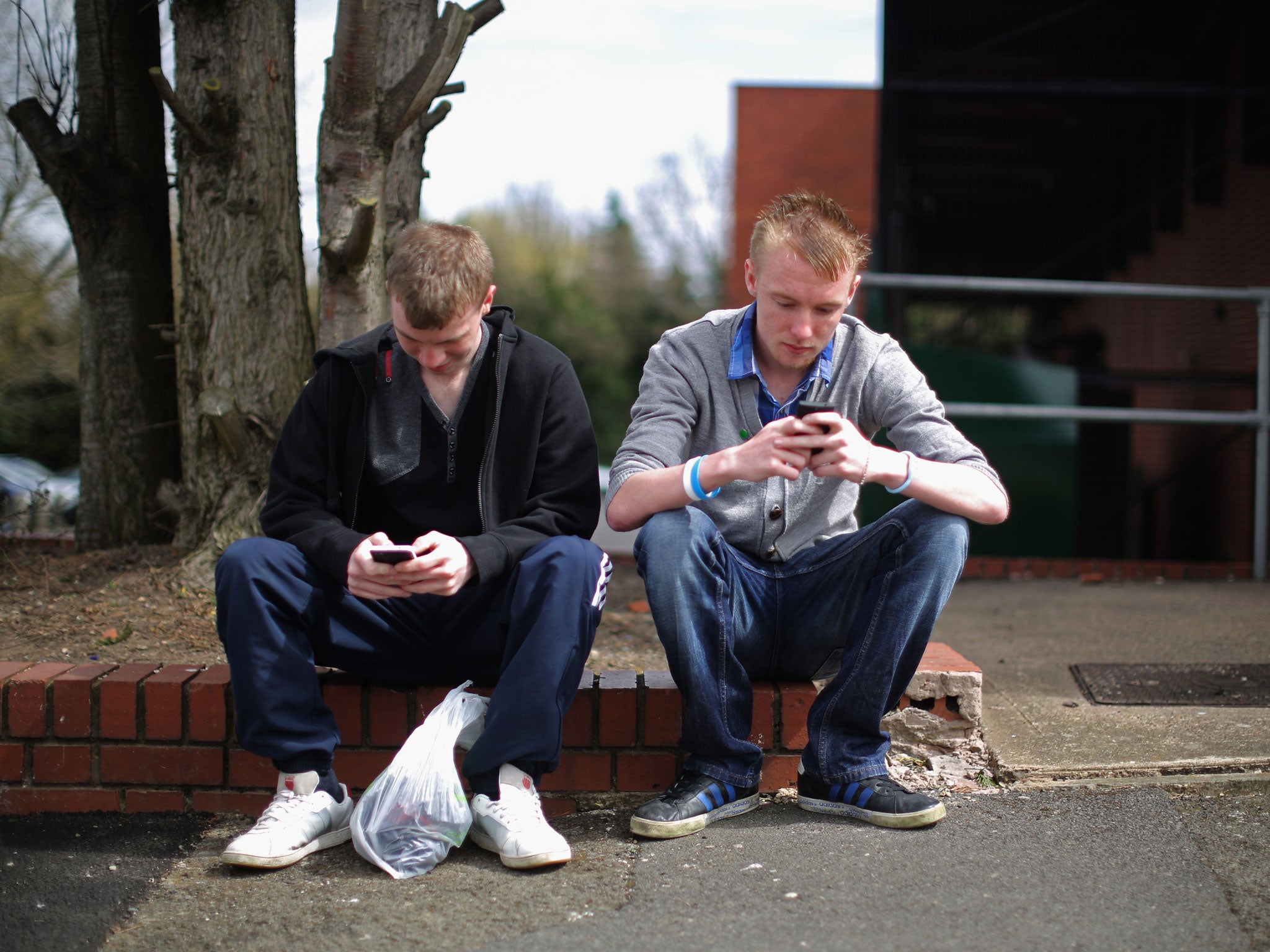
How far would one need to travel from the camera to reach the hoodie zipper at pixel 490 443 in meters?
2.41

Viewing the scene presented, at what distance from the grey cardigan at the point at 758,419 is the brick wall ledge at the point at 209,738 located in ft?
1.31

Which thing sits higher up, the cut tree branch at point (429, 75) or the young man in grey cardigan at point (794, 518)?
the cut tree branch at point (429, 75)

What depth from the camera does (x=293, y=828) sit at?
2152mm

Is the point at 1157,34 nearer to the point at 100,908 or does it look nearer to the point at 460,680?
the point at 460,680

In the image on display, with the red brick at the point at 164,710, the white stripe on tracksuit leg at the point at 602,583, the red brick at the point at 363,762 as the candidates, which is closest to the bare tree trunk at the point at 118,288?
the red brick at the point at 164,710

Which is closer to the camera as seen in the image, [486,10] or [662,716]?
[662,716]

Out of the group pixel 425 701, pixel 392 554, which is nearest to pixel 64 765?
pixel 425 701

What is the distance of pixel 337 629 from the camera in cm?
234

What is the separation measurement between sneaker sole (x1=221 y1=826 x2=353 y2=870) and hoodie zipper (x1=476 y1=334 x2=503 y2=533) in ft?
2.36

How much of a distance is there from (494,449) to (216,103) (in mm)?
1753

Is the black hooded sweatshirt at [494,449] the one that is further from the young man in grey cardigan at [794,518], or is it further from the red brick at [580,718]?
the red brick at [580,718]

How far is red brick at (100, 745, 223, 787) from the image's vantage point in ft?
8.16

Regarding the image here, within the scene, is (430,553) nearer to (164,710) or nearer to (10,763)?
(164,710)

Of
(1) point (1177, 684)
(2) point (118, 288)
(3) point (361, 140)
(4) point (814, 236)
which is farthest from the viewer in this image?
(2) point (118, 288)
